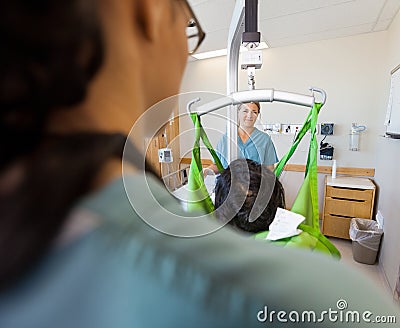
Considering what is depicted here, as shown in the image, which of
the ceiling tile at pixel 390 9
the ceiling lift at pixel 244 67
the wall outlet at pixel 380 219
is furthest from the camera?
the wall outlet at pixel 380 219

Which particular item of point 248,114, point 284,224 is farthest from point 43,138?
point 248,114

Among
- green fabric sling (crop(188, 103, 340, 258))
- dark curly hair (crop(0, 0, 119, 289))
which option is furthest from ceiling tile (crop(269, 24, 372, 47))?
dark curly hair (crop(0, 0, 119, 289))

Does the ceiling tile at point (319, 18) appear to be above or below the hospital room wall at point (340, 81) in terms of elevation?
above

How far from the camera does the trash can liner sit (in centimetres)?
201

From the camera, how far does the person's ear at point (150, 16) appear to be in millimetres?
227

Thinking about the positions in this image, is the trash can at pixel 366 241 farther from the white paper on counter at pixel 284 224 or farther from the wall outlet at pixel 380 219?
the white paper on counter at pixel 284 224

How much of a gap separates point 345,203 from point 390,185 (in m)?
0.44

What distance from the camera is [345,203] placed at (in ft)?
7.50

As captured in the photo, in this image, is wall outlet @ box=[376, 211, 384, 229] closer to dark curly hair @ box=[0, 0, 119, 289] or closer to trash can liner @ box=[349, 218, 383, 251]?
trash can liner @ box=[349, 218, 383, 251]

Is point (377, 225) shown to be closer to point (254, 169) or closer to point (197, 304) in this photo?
point (254, 169)

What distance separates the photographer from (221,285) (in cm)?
20

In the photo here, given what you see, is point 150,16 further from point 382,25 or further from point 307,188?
point 382,25

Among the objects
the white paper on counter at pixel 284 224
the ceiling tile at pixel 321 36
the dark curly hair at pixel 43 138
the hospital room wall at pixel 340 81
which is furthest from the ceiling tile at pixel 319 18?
the dark curly hair at pixel 43 138

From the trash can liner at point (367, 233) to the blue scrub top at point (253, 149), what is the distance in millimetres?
1315
